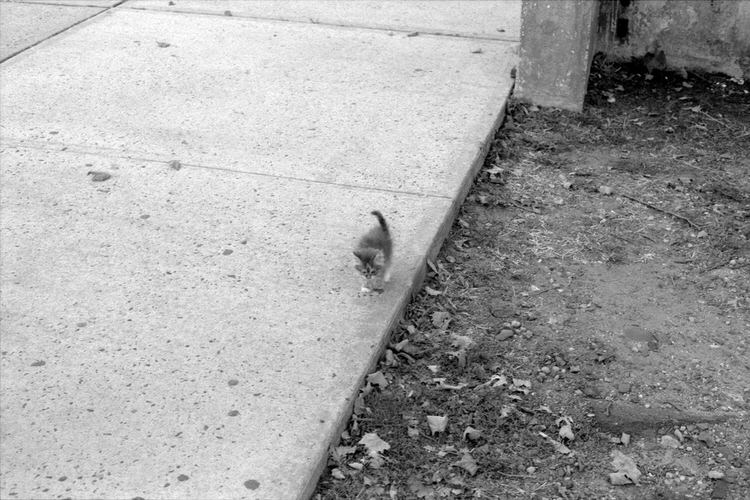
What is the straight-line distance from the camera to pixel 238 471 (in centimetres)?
325

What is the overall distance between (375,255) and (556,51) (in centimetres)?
274

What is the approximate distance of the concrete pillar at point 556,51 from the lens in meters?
6.11

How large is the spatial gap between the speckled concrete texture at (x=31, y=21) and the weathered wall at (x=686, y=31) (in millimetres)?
4139

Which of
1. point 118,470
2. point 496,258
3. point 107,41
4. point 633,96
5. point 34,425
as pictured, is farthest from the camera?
point 107,41

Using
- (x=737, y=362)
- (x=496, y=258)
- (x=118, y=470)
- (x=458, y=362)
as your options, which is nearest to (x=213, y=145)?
(x=496, y=258)

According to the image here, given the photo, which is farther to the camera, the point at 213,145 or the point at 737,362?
the point at 213,145

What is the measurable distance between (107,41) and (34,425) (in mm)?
4409

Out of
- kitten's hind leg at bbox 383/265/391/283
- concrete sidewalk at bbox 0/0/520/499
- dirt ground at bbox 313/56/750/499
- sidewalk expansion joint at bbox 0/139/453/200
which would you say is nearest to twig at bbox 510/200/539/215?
dirt ground at bbox 313/56/750/499

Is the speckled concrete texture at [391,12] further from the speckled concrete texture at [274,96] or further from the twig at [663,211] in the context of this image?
the twig at [663,211]

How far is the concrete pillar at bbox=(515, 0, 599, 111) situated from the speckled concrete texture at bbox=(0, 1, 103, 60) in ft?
11.9

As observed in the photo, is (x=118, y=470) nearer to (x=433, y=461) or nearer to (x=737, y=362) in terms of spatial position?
(x=433, y=461)

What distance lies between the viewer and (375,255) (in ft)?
13.5

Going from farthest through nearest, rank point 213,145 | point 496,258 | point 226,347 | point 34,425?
point 213,145 → point 496,258 → point 226,347 → point 34,425

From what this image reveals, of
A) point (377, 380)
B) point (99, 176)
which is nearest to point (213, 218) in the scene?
point (99, 176)
